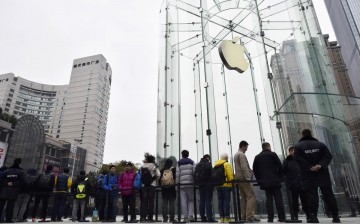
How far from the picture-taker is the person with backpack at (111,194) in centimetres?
675

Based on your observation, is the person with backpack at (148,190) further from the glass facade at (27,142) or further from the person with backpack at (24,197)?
the glass facade at (27,142)

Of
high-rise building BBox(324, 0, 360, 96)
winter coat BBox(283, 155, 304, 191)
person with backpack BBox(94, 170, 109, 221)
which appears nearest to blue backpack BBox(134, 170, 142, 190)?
person with backpack BBox(94, 170, 109, 221)

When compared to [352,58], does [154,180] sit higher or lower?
lower

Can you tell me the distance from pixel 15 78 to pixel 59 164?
7073 centimetres

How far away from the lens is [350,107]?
28.7ft

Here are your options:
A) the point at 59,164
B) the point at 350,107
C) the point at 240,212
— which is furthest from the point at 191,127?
the point at 59,164

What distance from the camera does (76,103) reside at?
350 ft

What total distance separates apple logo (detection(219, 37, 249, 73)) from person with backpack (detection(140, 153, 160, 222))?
5.20 m

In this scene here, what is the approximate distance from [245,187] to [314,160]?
1.48 meters

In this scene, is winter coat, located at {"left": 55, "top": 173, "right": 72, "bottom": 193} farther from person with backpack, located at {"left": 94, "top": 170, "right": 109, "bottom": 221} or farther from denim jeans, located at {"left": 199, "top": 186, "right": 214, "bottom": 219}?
denim jeans, located at {"left": 199, "top": 186, "right": 214, "bottom": 219}

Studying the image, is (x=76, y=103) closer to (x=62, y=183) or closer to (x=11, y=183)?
(x=62, y=183)

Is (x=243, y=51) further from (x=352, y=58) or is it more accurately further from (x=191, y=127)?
(x=352, y=58)

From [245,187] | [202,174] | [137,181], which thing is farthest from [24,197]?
[245,187]

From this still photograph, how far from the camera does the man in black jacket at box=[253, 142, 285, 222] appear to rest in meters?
4.83
